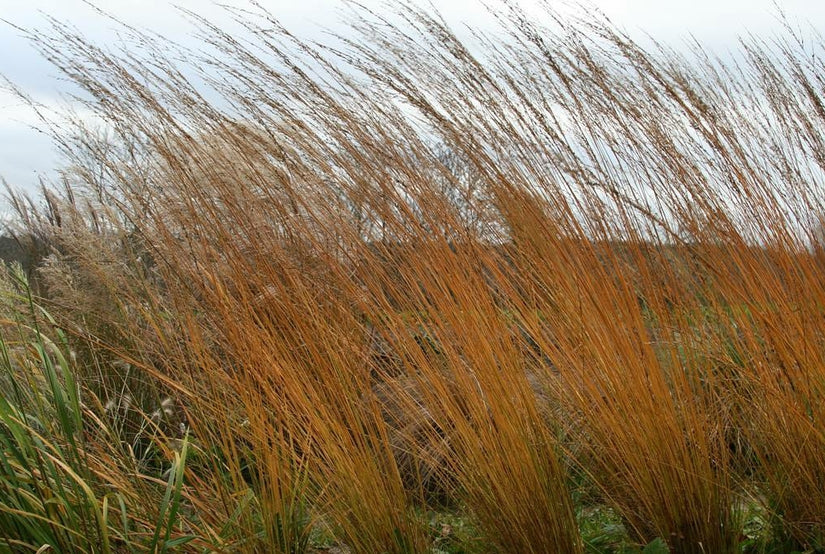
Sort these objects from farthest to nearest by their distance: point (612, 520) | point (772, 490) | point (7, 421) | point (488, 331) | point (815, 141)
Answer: point (815, 141)
point (612, 520)
point (772, 490)
point (488, 331)
point (7, 421)

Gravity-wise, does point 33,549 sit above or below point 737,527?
below

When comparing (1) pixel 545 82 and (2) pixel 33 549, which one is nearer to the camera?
(2) pixel 33 549

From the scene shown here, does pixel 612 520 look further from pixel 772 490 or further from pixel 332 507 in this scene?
pixel 332 507

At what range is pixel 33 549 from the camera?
6.42 ft

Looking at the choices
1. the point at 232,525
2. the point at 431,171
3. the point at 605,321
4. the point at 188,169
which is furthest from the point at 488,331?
the point at 188,169

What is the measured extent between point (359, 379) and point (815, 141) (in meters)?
→ 1.92

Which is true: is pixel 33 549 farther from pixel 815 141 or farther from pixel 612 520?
pixel 815 141

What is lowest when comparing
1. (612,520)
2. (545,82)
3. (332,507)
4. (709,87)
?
(332,507)

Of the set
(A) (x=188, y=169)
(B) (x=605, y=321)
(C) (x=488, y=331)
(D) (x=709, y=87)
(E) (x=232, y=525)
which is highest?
(D) (x=709, y=87)

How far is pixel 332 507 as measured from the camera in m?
2.19

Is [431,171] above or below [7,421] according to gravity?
above

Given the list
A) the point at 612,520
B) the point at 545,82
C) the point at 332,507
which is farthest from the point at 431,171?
the point at 612,520

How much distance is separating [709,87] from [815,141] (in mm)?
424

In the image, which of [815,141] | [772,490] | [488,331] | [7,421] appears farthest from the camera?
[815,141]
